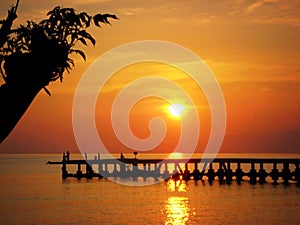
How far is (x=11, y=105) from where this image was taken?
4.23 meters

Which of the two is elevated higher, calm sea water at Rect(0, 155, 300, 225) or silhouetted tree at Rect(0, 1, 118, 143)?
silhouetted tree at Rect(0, 1, 118, 143)

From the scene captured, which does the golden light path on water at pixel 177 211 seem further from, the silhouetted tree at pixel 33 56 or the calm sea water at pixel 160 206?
the silhouetted tree at pixel 33 56

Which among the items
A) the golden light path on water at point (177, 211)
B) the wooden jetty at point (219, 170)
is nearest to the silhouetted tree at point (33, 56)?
the golden light path on water at point (177, 211)

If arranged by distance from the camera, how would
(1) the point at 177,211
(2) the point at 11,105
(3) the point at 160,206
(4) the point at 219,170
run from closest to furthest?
1. (2) the point at 11,105
2. (1) the point at 177,211
3. (3) the point at 160,206
4. (4) the point at 219,170

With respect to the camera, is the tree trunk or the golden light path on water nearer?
the tree trunk

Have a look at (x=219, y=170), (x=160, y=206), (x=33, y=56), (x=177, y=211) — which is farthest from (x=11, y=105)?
(x=219, y=170)

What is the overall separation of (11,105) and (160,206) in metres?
49.3

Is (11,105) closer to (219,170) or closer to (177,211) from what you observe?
(177,211)

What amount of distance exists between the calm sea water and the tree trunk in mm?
37789

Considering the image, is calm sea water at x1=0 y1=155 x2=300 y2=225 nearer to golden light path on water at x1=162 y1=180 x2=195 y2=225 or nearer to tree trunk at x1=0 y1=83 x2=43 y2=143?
golden light path on water at x1=162 y1=180 x2=195 y2=225

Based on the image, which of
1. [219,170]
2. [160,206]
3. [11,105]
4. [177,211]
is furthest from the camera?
[219,170]

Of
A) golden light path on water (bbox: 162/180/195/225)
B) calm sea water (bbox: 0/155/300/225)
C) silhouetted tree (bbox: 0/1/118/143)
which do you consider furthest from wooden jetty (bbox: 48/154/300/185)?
silhouetted tree (bbox: 0/1/118/143)

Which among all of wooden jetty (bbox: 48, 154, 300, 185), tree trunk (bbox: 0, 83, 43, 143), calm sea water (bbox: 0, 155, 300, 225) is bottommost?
calm sea water (bbox: 0, 155, 300, 225)

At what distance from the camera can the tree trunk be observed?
4.20 meters
